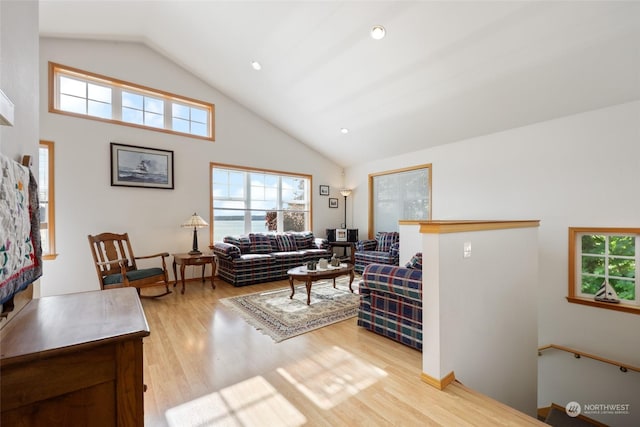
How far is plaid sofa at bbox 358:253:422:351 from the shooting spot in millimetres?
2386

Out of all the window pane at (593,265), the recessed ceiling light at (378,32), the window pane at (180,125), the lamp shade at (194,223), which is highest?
the recessed ceiling light at (378,32)

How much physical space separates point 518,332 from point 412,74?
3290 mm

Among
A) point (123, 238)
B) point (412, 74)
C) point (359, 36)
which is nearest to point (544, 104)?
point (412, 74)

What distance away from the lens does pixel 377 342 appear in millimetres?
2562

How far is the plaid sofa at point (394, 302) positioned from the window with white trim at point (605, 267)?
2511mm

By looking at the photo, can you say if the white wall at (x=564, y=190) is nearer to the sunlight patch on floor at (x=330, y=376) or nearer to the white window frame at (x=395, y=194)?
the white window frame at (x=395, y=194)

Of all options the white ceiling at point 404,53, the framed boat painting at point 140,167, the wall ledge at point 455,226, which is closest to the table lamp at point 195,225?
the framed boat painting at point 140,167

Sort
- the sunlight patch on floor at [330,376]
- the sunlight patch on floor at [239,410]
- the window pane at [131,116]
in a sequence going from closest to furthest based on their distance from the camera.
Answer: the sunlight patch on floor at [239,410]
the sunlight patch on floor at [330,376]
the window pane at [131,116]

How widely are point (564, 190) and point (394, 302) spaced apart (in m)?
2.91

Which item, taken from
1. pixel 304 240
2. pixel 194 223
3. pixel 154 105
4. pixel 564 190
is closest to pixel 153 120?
pixel 154 105

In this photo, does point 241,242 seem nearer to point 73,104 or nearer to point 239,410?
point 73,104

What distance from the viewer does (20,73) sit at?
3.96ft

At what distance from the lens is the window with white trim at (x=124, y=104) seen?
3795mm

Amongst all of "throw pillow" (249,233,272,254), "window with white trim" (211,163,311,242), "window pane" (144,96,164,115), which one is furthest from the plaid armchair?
"window pane" (144,96,164,115)
